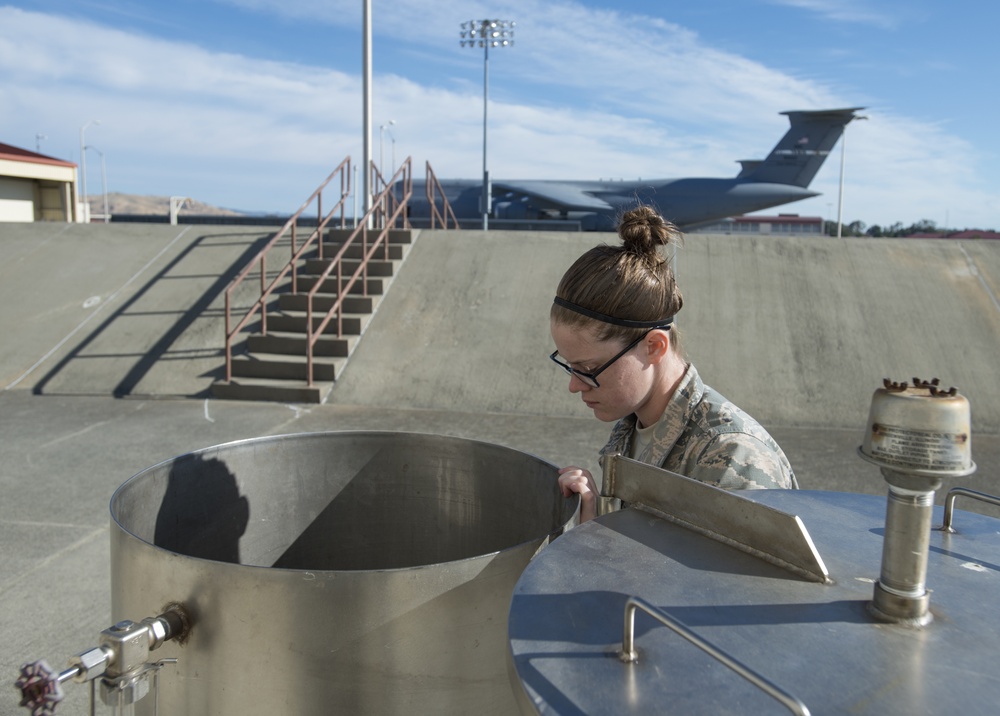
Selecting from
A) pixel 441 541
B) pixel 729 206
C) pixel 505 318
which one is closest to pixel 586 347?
pixel 441 541

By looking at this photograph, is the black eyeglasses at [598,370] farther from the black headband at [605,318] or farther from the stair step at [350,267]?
the stair step at [350,267]

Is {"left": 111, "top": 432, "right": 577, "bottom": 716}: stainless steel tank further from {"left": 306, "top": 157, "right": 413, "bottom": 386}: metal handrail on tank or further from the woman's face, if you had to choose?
{"left": 306, "top": 157, "right": 413, "bottom": 386}: metal handrail on tank

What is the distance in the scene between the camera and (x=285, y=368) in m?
7.69

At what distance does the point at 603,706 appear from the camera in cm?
90

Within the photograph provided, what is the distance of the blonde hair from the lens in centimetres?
171

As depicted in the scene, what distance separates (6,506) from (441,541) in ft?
12.0

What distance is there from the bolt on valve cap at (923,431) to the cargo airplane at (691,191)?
30010 millimetres

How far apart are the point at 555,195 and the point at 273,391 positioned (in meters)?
27.8

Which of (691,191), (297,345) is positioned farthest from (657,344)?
(691,191)

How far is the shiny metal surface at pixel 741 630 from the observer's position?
35.9 inches

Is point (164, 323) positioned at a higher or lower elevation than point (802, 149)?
lower

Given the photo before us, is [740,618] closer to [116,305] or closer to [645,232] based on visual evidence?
[645,232]

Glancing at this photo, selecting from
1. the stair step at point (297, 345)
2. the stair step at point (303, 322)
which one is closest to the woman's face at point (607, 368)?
the stair step at point (297, 345)

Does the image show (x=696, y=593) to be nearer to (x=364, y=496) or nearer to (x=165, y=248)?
(x=364, y=496)
